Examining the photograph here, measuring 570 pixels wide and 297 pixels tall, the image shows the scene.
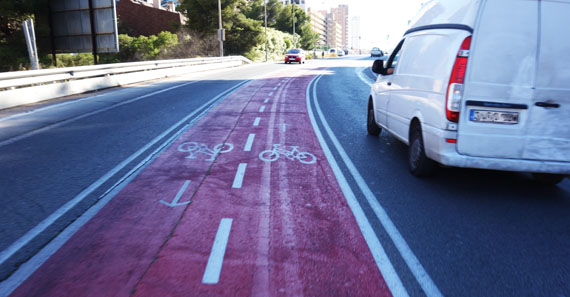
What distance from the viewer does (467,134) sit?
5035mm

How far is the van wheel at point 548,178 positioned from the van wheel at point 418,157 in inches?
58.4

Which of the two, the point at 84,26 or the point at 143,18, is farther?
the point at 143,18

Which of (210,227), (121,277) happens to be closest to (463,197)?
(210,227)

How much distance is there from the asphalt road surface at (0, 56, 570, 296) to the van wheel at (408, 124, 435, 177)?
0.13 meters

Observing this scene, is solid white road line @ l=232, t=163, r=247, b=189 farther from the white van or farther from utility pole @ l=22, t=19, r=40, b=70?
utility pole @ l=22, t=19, r=40, b=70

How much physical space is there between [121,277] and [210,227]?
3.62ft

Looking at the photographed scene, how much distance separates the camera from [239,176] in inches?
233

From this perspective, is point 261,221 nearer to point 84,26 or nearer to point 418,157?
point 418,157

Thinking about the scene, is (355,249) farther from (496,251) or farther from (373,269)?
(496,251)

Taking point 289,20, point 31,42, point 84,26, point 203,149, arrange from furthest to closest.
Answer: point 289,20 < point 84,26 < point 31,42 < point 203,149

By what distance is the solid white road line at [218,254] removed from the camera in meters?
3.25

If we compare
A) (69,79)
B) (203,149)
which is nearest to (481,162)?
(203,149)

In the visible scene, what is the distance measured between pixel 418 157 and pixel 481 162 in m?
0.97

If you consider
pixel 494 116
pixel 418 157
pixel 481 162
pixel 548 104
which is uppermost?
pixel 548 104
